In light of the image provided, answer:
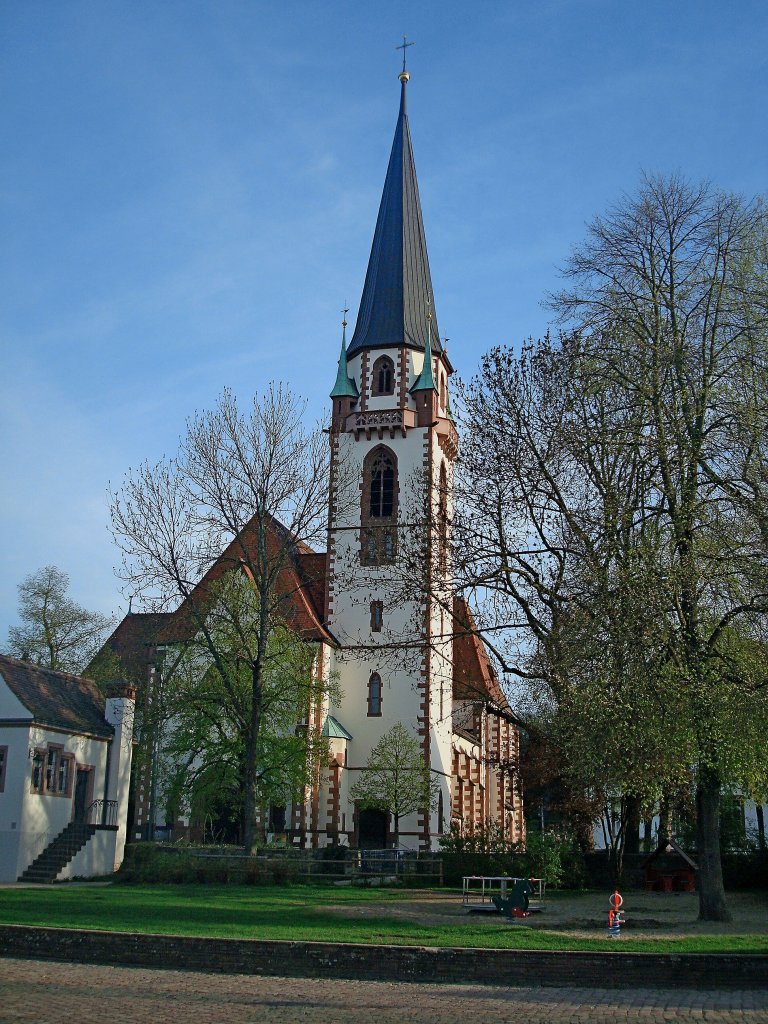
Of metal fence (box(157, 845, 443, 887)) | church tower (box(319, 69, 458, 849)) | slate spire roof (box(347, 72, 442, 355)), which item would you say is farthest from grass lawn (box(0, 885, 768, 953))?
slate spire roof (box(347, 72, 442, 355))

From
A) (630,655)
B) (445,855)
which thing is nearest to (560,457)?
(630,655)

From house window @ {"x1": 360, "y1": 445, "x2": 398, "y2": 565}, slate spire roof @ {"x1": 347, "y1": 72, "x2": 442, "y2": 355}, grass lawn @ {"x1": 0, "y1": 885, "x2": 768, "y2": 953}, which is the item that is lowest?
grass lawn @ {"x1": 0, "y1": 885, "x2": 768, "y2": 953}

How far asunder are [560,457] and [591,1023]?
1590 centimetres

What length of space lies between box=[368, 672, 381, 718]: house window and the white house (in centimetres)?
1258

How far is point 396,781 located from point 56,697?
49.0 ft

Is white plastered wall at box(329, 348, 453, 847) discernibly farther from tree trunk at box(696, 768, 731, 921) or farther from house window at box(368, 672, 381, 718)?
tree trunk at box(696, 768, 731, 921)

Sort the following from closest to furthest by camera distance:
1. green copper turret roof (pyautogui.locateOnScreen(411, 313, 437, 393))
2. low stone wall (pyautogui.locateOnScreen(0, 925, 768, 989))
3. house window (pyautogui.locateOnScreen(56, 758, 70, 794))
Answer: low stone wall (pyautogui.locateOnScreen(0, 925, 768, 989)), house window (pyautogui.locateOnScreen(56, 758, 70, 794)), green copper turret roof (pyautogui.locateOnScreen(411, 313, 437, 393))

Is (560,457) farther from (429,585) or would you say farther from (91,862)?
(91,862)

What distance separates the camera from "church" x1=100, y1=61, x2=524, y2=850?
43.8 meters

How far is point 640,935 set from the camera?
18.1 meters

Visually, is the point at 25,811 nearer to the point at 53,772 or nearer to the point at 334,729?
the point at 53,772

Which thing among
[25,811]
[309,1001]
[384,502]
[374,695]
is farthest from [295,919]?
[384,502]

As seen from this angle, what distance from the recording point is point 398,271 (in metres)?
53.6

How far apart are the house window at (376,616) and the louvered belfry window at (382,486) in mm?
4285
